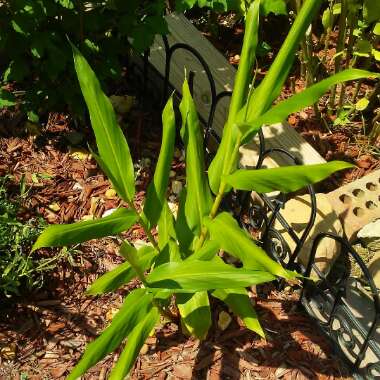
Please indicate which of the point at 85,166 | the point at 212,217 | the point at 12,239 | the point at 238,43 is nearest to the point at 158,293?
the point at 212,217

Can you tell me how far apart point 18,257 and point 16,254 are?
0.6 inches

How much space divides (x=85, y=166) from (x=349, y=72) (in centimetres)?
148

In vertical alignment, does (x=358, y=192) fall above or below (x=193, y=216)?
below

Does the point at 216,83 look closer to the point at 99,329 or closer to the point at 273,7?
the point at 273,7

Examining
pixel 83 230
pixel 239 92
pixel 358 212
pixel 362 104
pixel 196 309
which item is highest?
pixel 239 92

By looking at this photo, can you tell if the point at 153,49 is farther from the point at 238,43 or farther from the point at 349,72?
the point at 349,72

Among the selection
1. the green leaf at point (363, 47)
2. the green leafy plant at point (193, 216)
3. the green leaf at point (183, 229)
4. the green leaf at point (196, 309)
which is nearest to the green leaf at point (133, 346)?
the green leafy plant at point (193, 216)

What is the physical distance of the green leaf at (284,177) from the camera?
1435 millimetres

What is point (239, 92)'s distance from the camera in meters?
1.65

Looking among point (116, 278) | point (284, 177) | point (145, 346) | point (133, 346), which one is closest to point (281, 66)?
Answer: point (284, 177)

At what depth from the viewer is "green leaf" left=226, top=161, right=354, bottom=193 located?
56.5 inches

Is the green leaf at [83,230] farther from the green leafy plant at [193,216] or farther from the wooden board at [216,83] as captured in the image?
the wooden board at [216,83]

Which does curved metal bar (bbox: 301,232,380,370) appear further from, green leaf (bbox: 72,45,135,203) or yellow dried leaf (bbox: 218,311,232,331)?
green leaf (bbox: 72,45,135,203)

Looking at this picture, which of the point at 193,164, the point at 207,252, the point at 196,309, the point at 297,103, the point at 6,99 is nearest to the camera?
the point at 297,103
